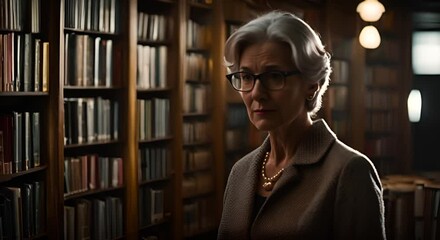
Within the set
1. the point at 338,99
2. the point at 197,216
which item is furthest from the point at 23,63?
the point at 338,99

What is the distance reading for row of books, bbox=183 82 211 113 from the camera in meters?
4.58

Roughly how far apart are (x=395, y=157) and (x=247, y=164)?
3.47 metres

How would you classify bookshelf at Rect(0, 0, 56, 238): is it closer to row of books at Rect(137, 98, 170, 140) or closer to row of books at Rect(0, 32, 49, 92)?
row of books at Rect(0, 32, 49, 92)

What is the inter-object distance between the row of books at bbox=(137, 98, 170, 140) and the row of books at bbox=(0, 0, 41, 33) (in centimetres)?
108

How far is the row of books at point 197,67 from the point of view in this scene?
461 centimetres

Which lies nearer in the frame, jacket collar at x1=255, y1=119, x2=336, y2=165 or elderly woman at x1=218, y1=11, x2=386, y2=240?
elderly woman at x1=218, y1=11, x2=386, y2=240

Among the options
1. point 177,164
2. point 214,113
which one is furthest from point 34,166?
point 214,113

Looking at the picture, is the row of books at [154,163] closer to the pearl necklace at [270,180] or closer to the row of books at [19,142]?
the row of books at [19,142]

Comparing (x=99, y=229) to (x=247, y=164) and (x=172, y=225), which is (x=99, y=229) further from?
(x=247, y=164)

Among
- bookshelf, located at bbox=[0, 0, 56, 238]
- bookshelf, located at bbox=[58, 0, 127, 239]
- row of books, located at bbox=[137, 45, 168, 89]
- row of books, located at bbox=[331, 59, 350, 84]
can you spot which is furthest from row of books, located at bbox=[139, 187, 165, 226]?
row of books, located at bbox=[331, 59, 350, 84]

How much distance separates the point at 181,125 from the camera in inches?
177

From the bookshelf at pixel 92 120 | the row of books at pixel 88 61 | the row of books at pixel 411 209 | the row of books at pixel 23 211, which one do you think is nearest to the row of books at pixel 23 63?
the bookshelf at pixel 92 120

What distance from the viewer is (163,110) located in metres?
4.41

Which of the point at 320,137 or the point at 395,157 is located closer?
the point at 320,137
